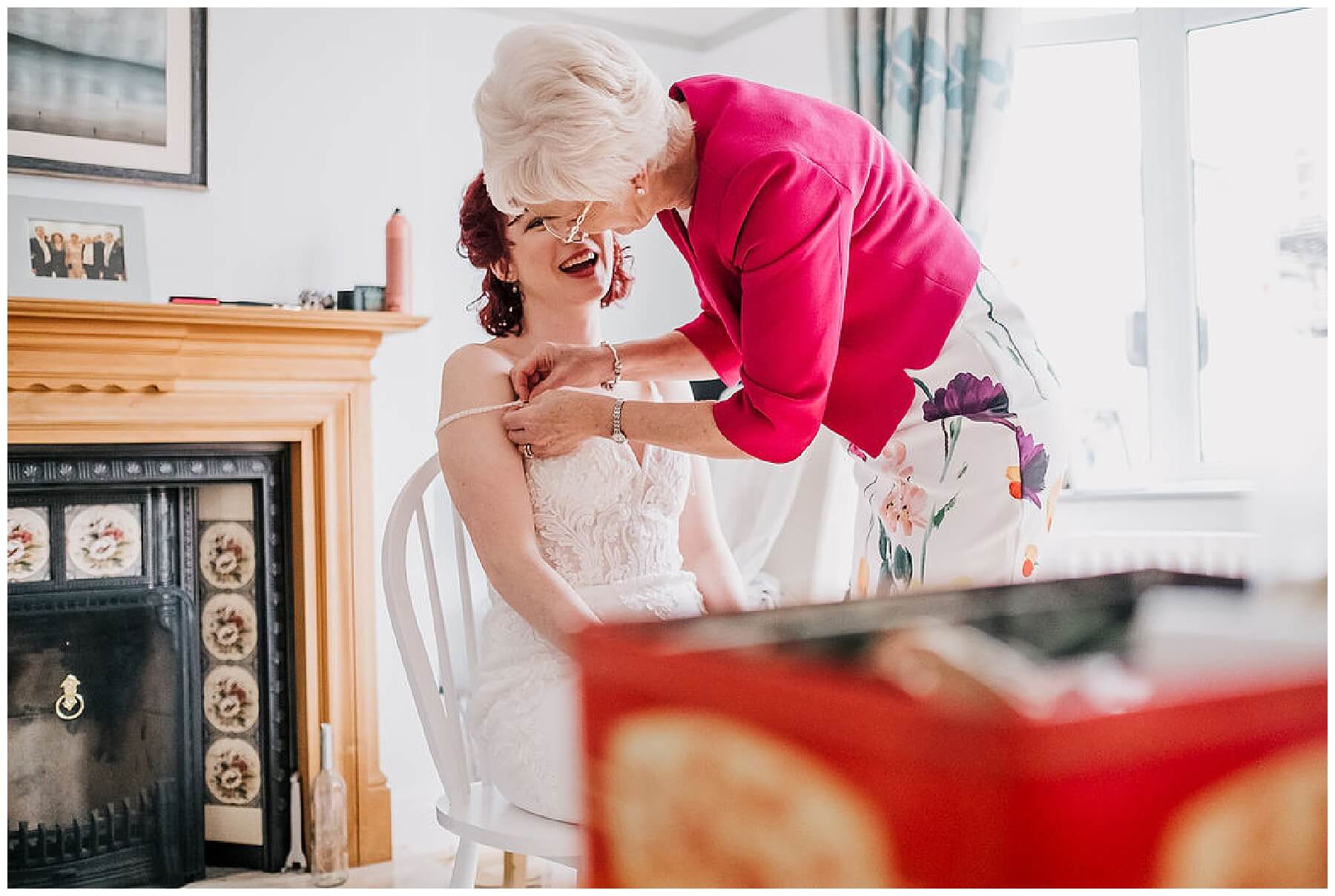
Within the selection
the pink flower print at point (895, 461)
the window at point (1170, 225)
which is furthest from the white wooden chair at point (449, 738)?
the window at point (1170, 225)

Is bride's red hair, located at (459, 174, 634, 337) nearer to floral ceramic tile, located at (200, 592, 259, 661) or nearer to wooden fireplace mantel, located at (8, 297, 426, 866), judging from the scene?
wooden fireplace mantel, located at (8, 297, 426, 866)

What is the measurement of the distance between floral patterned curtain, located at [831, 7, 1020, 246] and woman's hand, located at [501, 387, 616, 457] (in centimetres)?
184

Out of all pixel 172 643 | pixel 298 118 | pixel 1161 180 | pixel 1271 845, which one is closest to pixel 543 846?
pixel 1271 845

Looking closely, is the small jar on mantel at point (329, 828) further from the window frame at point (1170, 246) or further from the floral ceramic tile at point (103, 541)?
the window frame at point (1170, 246)

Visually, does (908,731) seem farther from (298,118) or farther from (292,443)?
(298,118)

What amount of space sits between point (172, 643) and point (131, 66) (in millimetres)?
1434

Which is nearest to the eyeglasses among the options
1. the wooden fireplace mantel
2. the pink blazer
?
the pink blazer

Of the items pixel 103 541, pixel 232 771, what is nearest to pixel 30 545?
pixel 103 541

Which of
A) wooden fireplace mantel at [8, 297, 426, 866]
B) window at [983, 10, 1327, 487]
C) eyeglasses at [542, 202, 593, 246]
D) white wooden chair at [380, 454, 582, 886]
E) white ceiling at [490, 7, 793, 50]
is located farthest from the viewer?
white ceiling at [490, 7, 793, 50]

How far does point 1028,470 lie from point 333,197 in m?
2.38

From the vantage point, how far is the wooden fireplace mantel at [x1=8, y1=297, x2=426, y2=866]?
264 centimetres

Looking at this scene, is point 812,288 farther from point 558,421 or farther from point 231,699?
point 231,699

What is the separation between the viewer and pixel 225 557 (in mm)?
2959

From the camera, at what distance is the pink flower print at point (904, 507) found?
1.28 m
